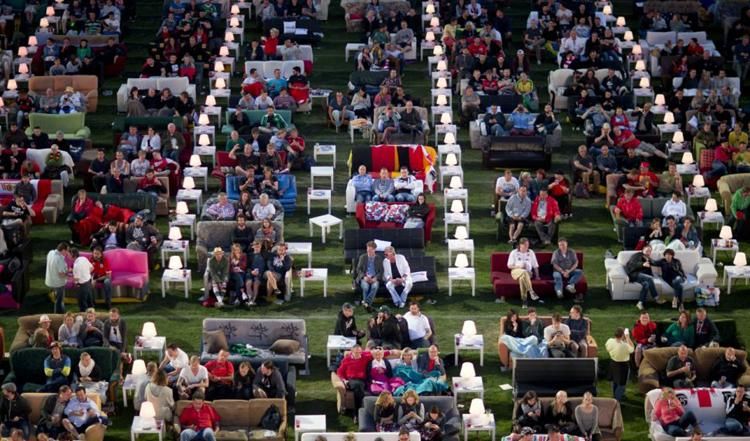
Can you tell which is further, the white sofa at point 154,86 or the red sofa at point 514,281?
the white sofa at point 154,86

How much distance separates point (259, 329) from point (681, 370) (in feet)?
20.4

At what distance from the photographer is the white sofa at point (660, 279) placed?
3700 cm

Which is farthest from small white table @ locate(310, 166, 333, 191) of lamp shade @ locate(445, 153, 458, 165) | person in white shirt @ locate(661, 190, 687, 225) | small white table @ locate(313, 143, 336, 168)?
person in white shirt @ locate(661, 190, 687, 225)

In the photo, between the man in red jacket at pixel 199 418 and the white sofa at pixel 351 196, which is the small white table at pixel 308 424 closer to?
the man in red jacket at pixel 199 418

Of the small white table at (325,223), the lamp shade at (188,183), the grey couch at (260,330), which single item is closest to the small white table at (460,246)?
the small white table at (325,223)

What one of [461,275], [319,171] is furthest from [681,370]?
[319,171]

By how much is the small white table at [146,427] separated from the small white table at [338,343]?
3542mm

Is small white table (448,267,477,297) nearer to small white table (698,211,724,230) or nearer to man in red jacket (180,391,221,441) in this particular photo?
small white table (698,211,724,230)

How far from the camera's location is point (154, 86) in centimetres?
4641

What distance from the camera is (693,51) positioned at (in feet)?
159

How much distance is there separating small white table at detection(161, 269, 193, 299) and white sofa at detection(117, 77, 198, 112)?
362 inches

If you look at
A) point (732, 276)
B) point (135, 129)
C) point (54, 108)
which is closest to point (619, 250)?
point (732, 276)

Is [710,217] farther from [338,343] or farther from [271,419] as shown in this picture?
[271,419]

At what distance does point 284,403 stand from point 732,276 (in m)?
9.05
